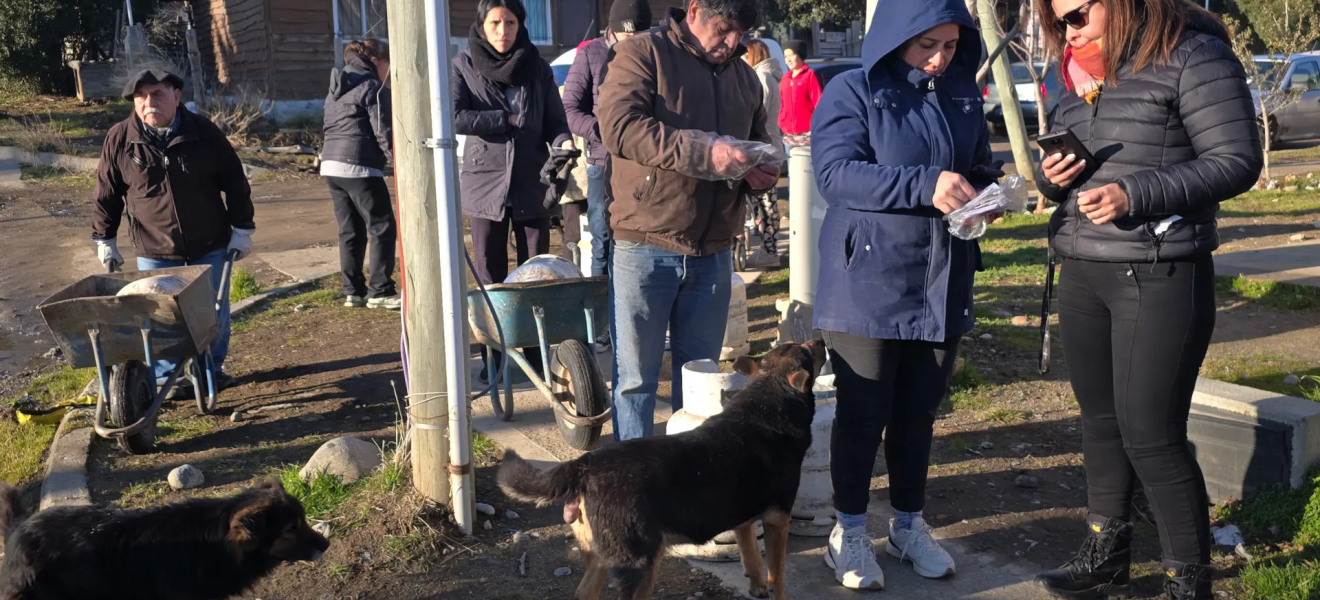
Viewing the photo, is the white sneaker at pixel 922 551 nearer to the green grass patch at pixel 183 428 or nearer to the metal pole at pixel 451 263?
the metal pole at pixel 451 263

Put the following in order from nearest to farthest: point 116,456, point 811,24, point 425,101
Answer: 1. point 425,101
2. point 116,456
3. point 811,24

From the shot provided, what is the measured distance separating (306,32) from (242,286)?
1399cm

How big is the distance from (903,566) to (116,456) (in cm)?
395

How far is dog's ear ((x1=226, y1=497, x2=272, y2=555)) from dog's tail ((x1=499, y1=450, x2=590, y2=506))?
826 millimetres

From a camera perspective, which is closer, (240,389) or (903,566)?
(903,566)

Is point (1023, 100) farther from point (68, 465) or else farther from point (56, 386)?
point (68, 465)

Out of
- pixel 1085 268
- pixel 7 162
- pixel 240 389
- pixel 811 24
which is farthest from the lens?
pixel 811 24

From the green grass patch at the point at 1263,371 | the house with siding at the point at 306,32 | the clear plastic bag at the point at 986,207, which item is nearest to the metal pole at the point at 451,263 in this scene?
the clear plastic bag at the point at 986,207

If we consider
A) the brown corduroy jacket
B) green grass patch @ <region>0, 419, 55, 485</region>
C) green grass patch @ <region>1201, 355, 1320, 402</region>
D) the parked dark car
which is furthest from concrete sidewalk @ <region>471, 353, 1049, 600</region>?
the parked dark car

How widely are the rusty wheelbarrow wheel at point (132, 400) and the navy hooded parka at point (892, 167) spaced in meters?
3.63

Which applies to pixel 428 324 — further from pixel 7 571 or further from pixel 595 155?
pixel 595 155

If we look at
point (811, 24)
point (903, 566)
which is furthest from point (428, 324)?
point (811, 24)

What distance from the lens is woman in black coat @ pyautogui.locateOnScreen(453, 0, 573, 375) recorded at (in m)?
6.06

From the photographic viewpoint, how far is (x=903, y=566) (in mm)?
4016
